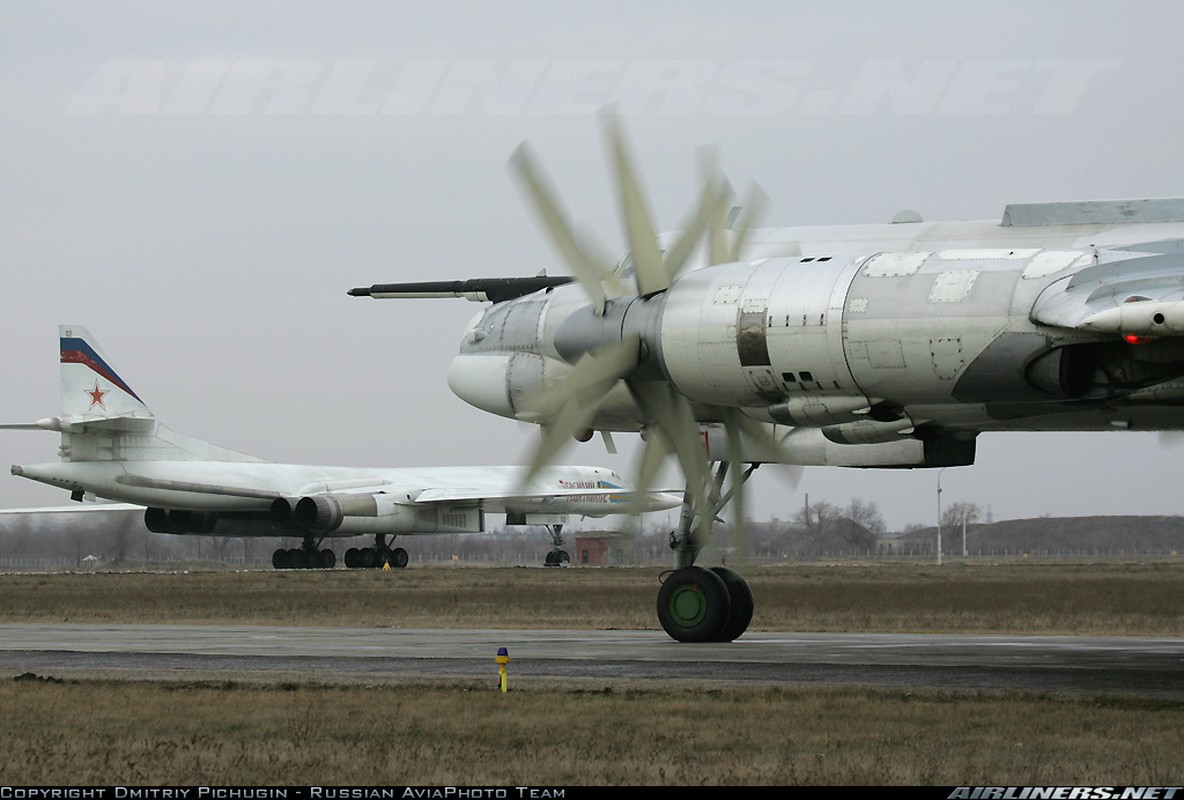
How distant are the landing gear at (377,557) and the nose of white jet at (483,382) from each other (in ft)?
144

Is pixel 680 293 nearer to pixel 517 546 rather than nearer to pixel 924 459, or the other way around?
pixel 924 459

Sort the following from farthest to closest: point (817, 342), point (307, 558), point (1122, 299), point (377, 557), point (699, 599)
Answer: point (377, 557), point (307, 558), point (699, 599), point (817, 342), point (1122, 299)

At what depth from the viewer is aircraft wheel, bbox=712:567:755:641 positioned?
57.8ft

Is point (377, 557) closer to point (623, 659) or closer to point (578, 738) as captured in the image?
point (623, 659)

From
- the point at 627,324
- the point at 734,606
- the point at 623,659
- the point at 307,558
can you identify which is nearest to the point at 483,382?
the point at 627,324

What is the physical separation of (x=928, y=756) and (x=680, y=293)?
6472mm

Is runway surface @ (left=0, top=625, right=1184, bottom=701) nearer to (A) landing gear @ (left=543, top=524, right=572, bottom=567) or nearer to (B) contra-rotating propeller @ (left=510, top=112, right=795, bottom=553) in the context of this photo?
(B) contra-rotating propeller @ (left=510, top=112, right=795, bottom=553)

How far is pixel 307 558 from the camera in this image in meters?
60.0

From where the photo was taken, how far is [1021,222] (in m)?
14.4

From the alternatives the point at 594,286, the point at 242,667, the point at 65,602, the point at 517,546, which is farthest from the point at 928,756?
the point at 517,546

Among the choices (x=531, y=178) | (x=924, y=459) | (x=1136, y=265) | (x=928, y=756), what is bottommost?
(x=928, y=756)

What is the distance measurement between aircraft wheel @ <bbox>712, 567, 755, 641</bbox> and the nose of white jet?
304cm

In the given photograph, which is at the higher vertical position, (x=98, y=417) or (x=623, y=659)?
(x=98, y=417)

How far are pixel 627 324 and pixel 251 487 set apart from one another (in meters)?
42.9
